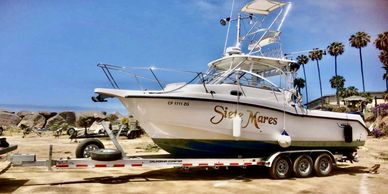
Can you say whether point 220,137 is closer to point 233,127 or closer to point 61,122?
point 233,127

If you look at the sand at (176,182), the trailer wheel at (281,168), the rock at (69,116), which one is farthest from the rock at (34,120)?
the trailer wheel at (281,168)

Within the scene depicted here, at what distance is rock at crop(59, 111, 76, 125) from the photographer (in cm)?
4200

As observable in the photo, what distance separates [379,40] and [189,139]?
51096 mm

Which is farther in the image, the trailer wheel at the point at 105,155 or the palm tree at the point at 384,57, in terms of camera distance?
the palm tree at the point at 384,57

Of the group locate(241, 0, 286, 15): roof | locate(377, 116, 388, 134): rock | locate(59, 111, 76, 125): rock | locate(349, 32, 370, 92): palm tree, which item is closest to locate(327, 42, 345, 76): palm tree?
locate(349, 32, 370, 92): palm tree

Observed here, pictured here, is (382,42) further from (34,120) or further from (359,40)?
(34,120)

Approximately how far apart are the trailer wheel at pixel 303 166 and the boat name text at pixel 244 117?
4.39 ft

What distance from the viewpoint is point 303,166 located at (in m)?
11.0

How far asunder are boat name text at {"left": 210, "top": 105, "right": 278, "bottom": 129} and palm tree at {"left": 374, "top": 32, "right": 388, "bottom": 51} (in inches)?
1879

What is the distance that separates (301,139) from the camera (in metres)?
11.3

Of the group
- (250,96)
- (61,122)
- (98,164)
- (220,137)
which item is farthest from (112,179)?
(61,122)

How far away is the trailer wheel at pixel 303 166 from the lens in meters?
10.7

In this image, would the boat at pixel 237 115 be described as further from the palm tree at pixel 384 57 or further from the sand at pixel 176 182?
the palm tree at pixel 384 57

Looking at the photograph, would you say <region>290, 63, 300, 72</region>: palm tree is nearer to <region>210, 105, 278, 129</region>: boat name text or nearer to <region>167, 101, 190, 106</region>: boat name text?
<region>210, 105, 278, 129</region>: boat name text
